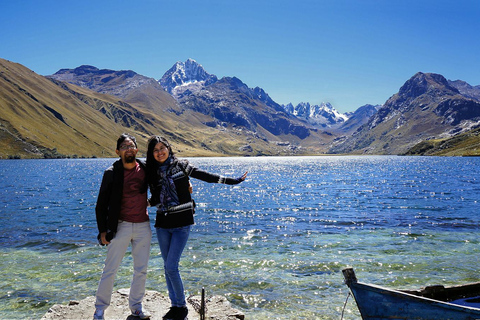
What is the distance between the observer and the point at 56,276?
16.7 metres

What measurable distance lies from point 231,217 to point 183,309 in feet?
90.1

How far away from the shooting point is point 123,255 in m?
8.74

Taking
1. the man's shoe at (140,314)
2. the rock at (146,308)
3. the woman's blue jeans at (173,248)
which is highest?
the woman's blue jeans at (173,248)

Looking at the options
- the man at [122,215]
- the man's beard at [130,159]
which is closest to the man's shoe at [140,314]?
the man at [122,215]

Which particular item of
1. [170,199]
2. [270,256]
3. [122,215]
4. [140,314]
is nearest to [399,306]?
[170,199]

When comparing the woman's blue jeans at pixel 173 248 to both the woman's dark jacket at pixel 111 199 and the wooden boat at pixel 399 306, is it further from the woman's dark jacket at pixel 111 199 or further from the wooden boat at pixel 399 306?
the wooden boat at pixel 399 306

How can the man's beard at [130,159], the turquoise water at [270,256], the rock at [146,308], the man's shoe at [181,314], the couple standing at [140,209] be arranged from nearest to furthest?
the couple standing at [140,209], the man's beard at [130,159], the man's shoe at [181,314], the rock at [146,308], the turquoise water at [270,256]

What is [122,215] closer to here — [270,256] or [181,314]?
[181,314]

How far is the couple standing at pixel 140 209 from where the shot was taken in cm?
838

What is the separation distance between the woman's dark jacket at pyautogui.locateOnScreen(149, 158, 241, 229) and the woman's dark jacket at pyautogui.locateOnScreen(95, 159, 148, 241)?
2.82ft

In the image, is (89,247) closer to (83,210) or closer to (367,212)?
(83,210)

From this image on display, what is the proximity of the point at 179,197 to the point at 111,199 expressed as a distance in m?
1.68

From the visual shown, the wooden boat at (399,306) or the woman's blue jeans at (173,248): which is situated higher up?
the woman's blue jeans at (173,248)

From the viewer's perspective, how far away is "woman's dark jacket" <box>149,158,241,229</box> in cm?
863
